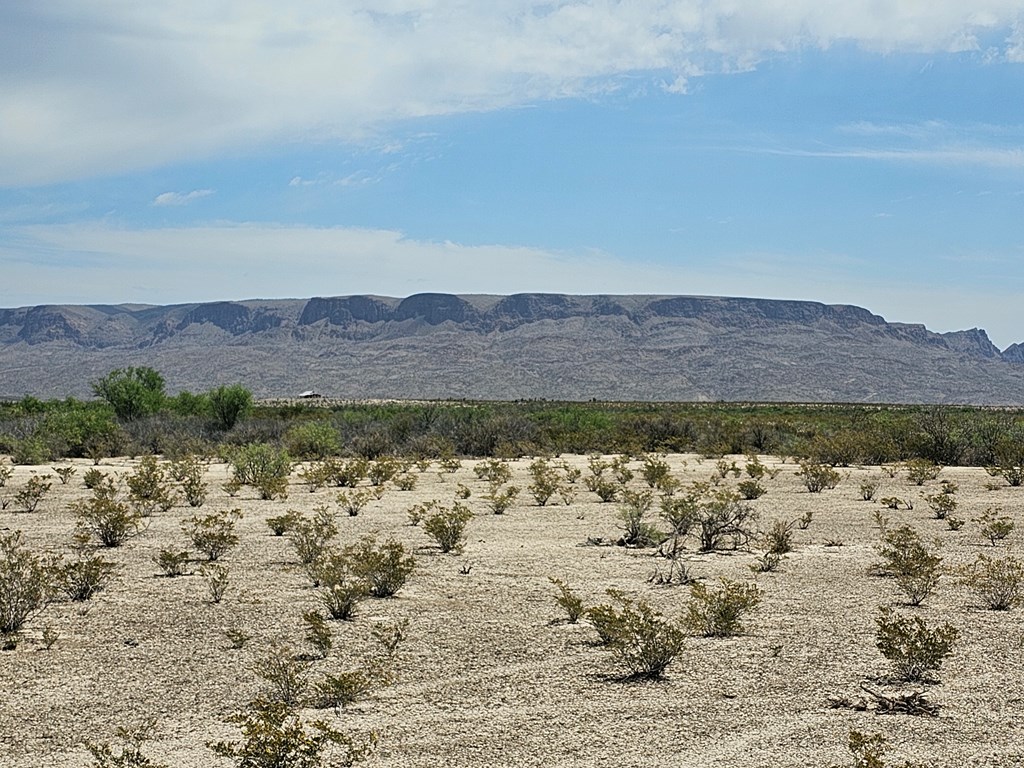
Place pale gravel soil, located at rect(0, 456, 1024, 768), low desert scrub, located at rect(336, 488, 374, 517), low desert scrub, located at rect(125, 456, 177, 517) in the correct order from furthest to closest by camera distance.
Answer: low desert scrub, located at rect(125, 456, 177, 517)
low desert scrub, located at rect(336, 488, 374, 517)
pale gravel soil, located at rect(0, 456, 1024, 768)

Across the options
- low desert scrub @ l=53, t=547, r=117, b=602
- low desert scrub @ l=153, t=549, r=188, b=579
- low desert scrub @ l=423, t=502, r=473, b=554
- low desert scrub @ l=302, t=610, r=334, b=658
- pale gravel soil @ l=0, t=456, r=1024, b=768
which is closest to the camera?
pale gravel soil @ l=0, t=456, r=1024, b=768

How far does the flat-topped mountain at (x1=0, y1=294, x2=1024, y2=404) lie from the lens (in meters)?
138

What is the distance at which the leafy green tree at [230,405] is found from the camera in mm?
49719

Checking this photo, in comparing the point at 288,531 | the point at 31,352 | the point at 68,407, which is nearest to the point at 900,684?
the point at 288,531

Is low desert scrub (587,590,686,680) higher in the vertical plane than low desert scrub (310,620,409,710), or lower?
higher

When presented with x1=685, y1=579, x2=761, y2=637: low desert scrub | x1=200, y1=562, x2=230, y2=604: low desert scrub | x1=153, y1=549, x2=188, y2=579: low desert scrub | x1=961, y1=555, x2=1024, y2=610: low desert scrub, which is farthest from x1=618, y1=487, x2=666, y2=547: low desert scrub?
x1=153, y1=549, x2=188, y2=579: low desert scrub

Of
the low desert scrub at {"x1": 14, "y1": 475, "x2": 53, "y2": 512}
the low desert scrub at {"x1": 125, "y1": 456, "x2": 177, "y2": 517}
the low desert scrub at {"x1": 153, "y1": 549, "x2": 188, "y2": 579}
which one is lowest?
the low desert scrub at {"x1": 14, "y1": 475, "x2": 53, "y2": 512}

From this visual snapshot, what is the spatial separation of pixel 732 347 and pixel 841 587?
486 feet

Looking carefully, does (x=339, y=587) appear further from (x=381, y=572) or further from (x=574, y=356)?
(x=574, y=356)

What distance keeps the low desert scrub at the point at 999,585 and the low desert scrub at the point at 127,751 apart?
29.4ft

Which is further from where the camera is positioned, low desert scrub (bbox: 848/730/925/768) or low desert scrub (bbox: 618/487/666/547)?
low desert scrub (bbox: 618/487/666/547)

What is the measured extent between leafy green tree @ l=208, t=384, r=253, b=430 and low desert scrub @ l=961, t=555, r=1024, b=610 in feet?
136

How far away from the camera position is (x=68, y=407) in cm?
4831

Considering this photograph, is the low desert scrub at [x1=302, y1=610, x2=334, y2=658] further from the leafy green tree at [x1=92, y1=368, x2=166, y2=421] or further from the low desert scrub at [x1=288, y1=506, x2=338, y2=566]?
the leafy green tree at [x1=92, y1=368, x2=166, y2=421]
